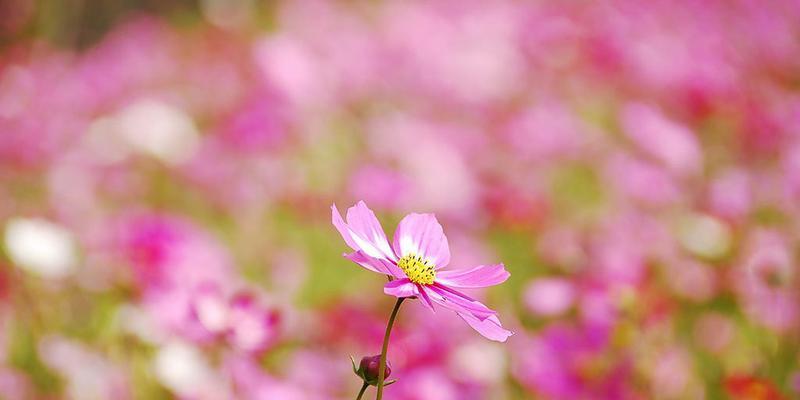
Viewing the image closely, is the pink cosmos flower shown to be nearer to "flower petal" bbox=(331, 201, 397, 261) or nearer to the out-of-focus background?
"flower petal" bbox=(331, 201, 397, 261)

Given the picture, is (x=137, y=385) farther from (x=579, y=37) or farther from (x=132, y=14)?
(x=132, y=14)

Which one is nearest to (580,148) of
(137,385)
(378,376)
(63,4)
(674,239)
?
(674,239)

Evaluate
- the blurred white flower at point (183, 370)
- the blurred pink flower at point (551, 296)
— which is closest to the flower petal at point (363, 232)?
the blurred white flower at point (183, 370)

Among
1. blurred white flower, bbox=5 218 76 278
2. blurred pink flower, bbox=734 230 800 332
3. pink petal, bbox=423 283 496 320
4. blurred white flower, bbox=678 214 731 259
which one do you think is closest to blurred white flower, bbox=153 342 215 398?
blurred white flower, bbox=5 218 76 278

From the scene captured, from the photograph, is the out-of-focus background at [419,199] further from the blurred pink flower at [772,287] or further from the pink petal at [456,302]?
the pink petal at [456,302]

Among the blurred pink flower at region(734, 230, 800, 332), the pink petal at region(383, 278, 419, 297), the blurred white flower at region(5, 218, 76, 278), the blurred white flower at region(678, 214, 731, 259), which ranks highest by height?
the blurred white flower at region(678, 214, 731, 259)
